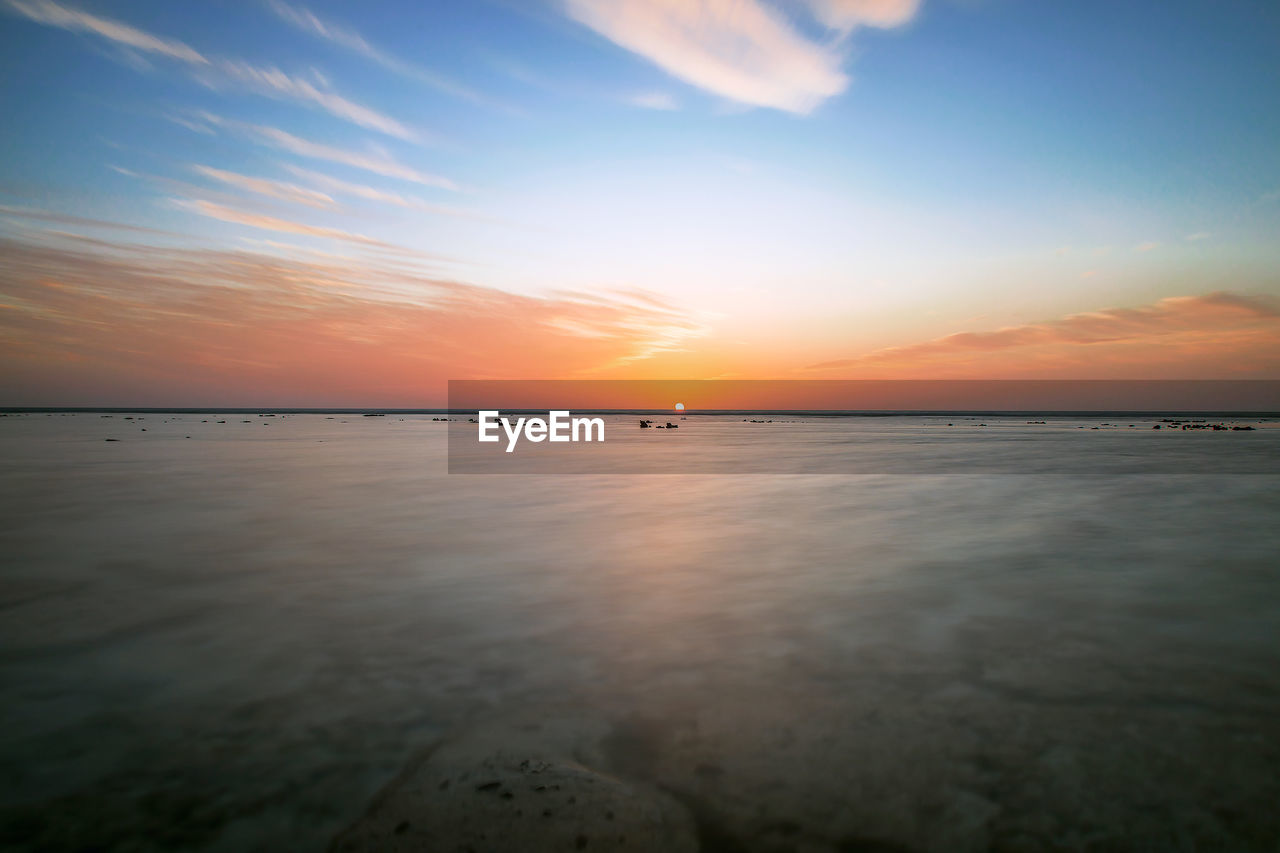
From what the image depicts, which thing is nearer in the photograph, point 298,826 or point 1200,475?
point 298,826

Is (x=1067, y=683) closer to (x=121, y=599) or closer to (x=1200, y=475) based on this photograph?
(x=121, y=599)

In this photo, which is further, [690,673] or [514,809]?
[690,673]

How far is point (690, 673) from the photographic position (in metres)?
5.31

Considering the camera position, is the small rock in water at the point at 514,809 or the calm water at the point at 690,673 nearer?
the small rock in water at the point at 514,809

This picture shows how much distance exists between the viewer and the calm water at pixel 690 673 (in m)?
3.50

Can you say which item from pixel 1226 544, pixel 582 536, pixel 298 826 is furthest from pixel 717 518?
pixel 298 826

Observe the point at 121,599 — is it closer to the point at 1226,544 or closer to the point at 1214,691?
the point at 1214,691

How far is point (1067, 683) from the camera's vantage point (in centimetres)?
498

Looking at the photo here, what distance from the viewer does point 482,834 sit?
128 inches

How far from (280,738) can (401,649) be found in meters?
1.59

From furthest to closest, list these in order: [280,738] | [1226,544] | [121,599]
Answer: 1. [1226,544]
2. [121,599]
3. [280,738]

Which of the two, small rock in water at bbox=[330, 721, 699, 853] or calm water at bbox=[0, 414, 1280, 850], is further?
calm water at bbox=[0, 414, 1280, 850]

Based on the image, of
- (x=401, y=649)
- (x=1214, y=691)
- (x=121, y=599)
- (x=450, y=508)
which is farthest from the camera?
(x=450, y=508)

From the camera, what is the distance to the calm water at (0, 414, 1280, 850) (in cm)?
350
